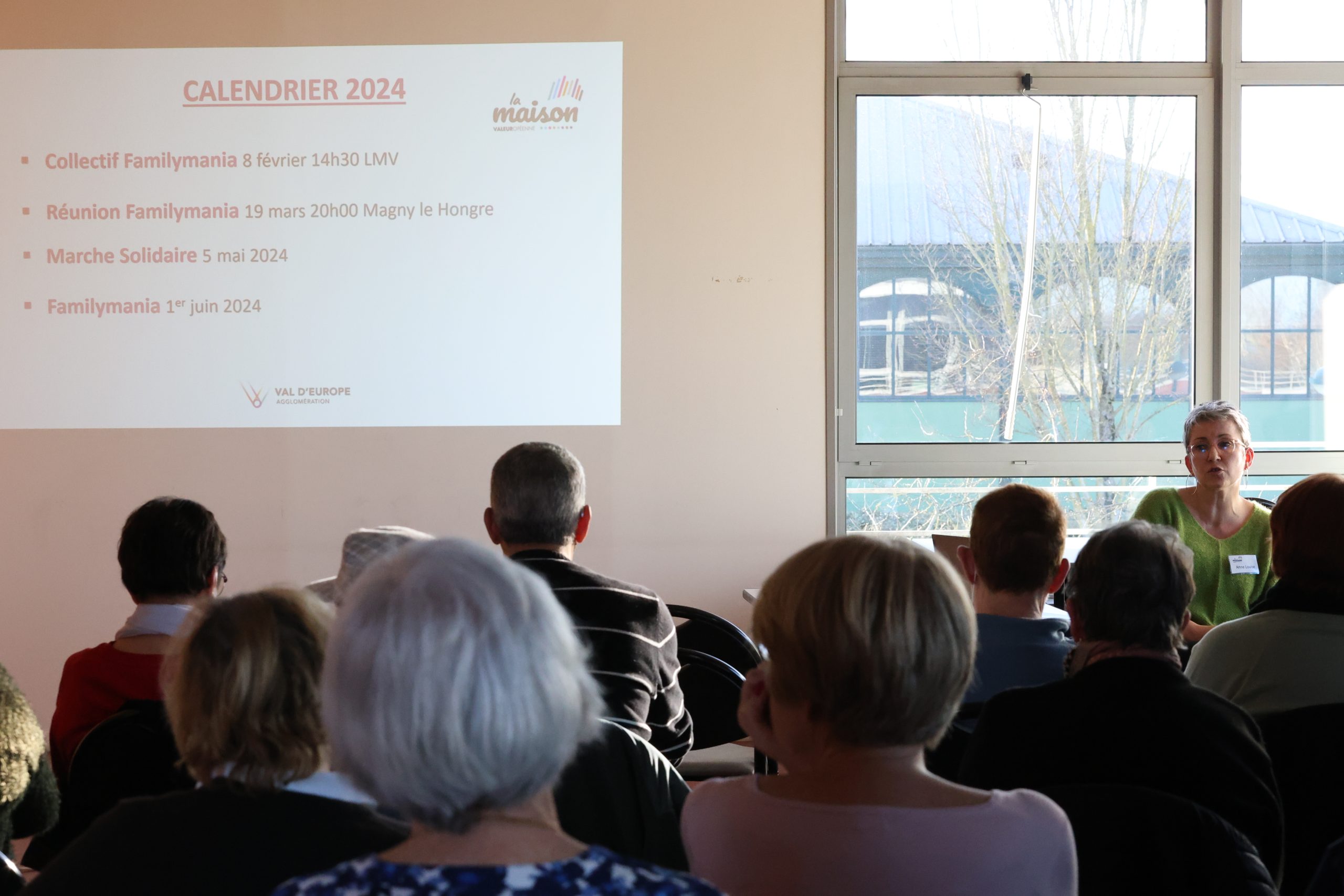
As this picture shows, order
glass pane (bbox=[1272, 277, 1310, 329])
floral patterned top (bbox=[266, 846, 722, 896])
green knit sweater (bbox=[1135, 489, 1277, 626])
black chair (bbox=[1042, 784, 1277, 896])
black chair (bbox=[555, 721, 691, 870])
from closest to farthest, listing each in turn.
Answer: floral patterned top (bbox=[266, 846, 722, 896])
black chair (bbox=[1042, 784, 1277, 896])
black chair (bbox=[555, 721, 691, 870])
green knit sweater (bbox=[1135, 489, 1277, 626])
glass pane (bbox=[1272, 277, 1310, 329])

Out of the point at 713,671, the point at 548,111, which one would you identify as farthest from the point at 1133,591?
the point at 548,111

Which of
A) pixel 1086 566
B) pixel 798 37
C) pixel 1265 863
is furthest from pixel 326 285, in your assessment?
pixel 1265 863

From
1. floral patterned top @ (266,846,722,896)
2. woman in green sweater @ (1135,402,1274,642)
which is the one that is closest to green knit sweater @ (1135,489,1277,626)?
woman in green sweater @ (1135,402,1274,642)

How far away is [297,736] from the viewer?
3.55ft

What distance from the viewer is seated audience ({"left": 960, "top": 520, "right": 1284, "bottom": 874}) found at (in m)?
1.44

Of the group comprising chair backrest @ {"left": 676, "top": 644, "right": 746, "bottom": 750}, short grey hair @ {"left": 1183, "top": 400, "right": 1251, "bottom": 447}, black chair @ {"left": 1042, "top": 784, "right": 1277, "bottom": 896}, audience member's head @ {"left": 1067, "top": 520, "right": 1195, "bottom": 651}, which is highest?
short grey hair @ {"left": 1183, "top": 400, "right": 1251, "bottom": 447}

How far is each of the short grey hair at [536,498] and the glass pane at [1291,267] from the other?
10.7 ft

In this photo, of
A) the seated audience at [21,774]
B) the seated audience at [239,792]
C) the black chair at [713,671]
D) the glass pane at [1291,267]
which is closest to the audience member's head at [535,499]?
the black chair at [713,671]

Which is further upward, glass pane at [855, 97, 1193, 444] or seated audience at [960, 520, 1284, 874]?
glass pane at [855, 97, 1193, 444]

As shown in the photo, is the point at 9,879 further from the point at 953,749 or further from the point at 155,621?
the point at 953,749

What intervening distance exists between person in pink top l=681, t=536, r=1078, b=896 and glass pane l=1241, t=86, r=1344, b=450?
3.90 metres

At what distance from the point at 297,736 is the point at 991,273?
3.83m

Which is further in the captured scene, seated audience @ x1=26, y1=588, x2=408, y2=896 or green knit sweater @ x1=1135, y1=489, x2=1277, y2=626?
green knit sweater @ x1=1135, y1=489, x2=1277, y2=626

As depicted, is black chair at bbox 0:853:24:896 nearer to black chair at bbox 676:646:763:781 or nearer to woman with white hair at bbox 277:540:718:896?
woman with white hair at bbox 277:540:718:896
